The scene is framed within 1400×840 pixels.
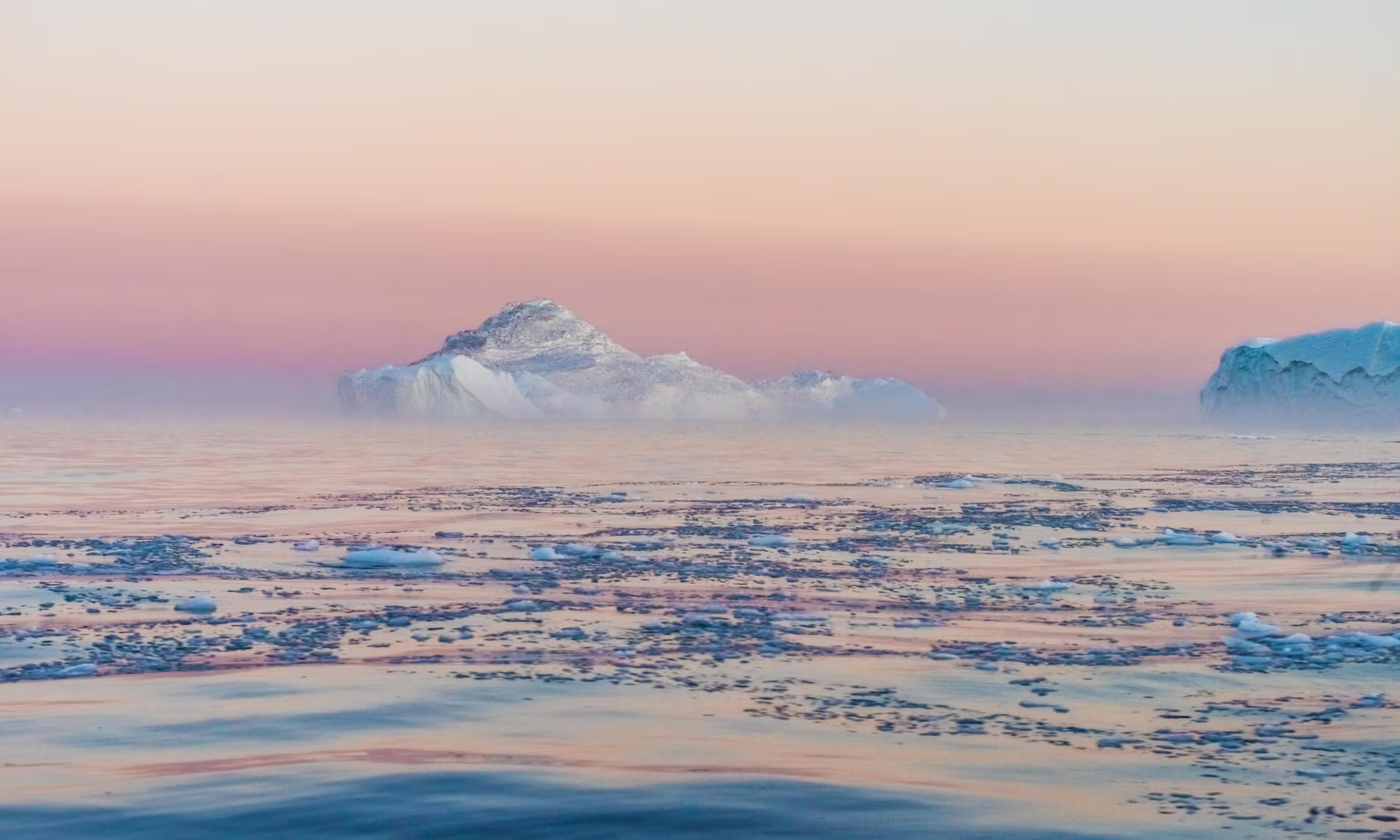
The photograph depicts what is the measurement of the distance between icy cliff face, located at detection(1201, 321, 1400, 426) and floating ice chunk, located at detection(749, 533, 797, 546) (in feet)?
224

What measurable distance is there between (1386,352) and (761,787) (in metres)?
79.8

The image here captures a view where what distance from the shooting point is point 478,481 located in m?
33.3

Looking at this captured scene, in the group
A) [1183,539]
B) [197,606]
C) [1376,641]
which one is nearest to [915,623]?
[1376,641]

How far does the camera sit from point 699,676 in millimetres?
9641

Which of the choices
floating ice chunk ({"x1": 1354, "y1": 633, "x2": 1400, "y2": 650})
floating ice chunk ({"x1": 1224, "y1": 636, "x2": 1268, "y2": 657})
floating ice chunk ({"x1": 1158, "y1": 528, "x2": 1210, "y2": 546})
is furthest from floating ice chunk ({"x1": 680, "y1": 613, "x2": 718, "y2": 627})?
floating ice chunk ({"x1": 1158, "y1": 528, "x2": 1210, "y2": 546})

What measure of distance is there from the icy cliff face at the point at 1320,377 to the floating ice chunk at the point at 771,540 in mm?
68272

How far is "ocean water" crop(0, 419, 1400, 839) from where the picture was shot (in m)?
6.75

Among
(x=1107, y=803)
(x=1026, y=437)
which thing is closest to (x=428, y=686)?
(x=1107, y=803)

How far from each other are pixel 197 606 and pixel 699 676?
478 centimetres

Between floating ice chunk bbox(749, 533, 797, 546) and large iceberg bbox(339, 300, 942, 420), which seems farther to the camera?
large iceberg bbox(339, 300, 942, 420)

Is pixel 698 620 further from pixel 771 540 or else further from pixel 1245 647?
pixel 771 540

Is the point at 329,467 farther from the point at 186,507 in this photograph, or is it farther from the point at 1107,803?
the point at 1107,803

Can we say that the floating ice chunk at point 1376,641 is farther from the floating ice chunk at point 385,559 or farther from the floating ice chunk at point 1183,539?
the floating ice chunk at point 385,559

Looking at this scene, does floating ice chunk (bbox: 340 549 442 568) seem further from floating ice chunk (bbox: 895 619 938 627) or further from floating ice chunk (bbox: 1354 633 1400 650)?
floating ice chunk (bbox: 1354 633 1400 650)
